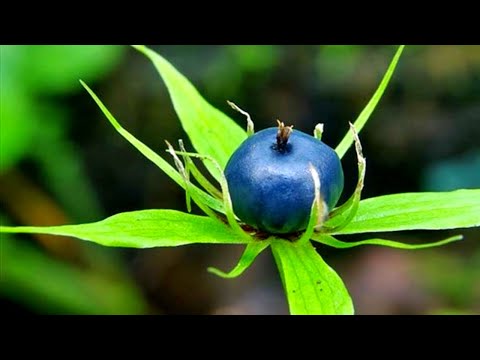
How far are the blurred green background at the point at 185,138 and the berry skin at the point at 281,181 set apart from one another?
2.22 m

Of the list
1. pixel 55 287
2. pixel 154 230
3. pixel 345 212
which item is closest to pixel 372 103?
pixel 345 212

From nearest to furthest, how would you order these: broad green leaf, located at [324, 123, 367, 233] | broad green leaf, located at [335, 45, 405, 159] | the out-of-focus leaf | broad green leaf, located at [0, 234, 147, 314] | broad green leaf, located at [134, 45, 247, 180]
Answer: broad green leaf, located at [324, 123, 367, 233] < broad green leaf, located at [335, 45, 405, 159] < broad green leaf, located at [134, 45, 247, 180] < broad green leaf, located at [0, 234, 147, 314] < the out-of-focus leaf

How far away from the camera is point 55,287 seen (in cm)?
376

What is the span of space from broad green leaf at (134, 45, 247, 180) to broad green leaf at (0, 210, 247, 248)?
261 millimetres

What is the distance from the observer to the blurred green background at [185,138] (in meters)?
3.84

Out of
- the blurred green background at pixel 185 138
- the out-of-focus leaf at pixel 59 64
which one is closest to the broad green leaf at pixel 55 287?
the blurred green background at pixel 185 138

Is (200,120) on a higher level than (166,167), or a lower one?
higher

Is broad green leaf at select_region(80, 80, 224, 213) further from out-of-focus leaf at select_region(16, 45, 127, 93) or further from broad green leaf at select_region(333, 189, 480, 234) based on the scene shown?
out-of-focus leaf at select_region(16, 45, 127, 93)

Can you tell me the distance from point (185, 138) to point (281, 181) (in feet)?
9.16

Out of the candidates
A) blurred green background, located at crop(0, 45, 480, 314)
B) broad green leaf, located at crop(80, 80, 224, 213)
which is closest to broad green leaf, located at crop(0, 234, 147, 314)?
blurred green background, located at crop(0, 45, 480, 314)

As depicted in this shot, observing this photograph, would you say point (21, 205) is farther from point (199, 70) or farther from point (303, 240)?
point (303, 240)

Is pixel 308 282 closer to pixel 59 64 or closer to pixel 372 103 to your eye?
pixel 372 103

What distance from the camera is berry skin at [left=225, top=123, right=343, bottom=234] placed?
1.62 metres

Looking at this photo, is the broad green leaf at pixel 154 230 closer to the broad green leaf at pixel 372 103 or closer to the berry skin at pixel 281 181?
the berry skin at pixel 281 181
